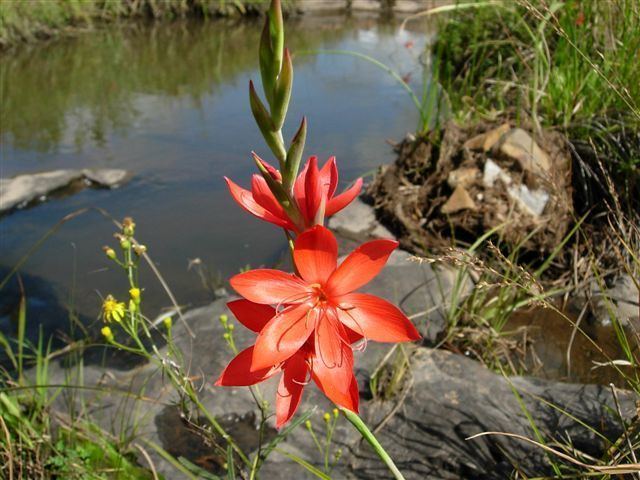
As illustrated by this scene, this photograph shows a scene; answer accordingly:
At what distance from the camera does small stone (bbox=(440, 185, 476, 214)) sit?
347 centimetres

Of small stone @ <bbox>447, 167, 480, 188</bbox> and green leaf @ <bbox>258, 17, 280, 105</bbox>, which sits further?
small stone @ <bbox>447, 167, 480, 188</bbox>

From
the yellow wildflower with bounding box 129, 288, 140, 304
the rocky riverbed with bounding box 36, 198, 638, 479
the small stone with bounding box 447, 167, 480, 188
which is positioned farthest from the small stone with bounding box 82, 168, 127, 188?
the yellow wildflower with bounding box 129, 288, 140, 304

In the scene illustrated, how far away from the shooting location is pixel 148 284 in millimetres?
3426

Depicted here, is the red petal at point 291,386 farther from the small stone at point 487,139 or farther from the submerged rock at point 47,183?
the submerged rock at point 47,183

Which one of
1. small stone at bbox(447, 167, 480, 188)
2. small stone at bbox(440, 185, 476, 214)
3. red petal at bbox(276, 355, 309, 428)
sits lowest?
small stone at bbox(440, 185, 476, 214)

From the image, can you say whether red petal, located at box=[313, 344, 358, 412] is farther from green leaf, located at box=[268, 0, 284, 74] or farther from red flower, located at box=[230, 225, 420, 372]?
green leaf, located at box=[268, 0, 284, 74]

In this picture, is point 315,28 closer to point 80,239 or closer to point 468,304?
point 80,239

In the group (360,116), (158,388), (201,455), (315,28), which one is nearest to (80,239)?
(158,388)

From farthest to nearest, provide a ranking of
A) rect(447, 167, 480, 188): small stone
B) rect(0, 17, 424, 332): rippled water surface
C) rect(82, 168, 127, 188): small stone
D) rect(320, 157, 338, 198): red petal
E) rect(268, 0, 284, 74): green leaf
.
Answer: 1. rect(82, 168, 127, 188): small stone
2. rect(0, 17, 424, 332): rippled water surface
3. rect(447, 167, 480, 188): small stone
4. rect(320, 157, 338, 198): red petal
5. rect(268, 0, 284, 74): green leaf

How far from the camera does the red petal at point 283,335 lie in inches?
30.1

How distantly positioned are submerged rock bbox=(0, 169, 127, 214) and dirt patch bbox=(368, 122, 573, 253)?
2.29 metres

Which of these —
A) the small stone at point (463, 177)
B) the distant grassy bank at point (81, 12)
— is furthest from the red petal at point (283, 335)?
the distant grassy bank at point (81, 12)

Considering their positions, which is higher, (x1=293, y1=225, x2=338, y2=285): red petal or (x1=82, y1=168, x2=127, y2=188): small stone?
(x1=293, y1=225, x2=338, y2=285): red petal

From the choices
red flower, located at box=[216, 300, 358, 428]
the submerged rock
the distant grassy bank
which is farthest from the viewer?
the distant grassy bank
